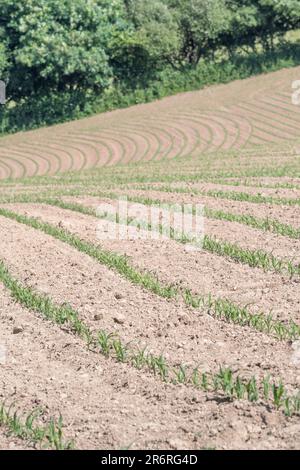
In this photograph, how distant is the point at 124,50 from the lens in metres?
46.4

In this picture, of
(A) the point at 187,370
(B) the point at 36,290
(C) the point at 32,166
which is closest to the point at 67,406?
(A) the point at 187,370

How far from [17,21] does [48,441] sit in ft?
130

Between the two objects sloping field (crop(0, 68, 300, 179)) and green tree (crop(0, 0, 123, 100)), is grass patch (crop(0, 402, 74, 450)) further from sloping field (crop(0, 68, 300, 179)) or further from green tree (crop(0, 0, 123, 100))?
green tree (crop(0, 0, 123, 100))

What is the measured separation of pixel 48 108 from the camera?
46.2m

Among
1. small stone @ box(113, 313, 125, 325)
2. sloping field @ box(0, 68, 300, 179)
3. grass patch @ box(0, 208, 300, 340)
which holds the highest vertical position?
sloping field @ box(0, 68, 300, 179)

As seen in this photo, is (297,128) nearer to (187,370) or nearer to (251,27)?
(251,27)

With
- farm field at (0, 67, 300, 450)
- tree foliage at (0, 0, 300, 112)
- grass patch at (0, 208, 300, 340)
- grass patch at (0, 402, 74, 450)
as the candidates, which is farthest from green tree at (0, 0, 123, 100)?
grass patch at (0, 402, 74, 450)

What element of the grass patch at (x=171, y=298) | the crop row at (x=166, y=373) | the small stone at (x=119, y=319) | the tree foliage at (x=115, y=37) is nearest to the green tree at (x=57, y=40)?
the tree foliage at (x=115, y=37)

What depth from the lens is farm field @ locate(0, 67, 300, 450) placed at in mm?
6902

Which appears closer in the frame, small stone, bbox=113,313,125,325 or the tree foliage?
small stone, bbox=113,313,125,325

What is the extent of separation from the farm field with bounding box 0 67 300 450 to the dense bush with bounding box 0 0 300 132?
2381 cm

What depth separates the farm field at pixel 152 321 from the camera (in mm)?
6902

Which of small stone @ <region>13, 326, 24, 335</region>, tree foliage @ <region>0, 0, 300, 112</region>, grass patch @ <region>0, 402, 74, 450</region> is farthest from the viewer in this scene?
tree foliage @ <region>0, 0, 300, 112</region>

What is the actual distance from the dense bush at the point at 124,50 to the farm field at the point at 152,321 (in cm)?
2381
